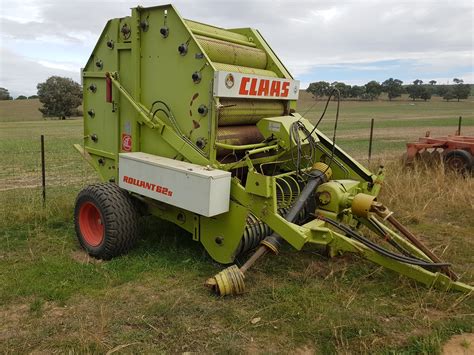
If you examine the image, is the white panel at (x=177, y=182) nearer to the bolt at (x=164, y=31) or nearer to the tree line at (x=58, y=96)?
the bolt at (x=164, y=31)

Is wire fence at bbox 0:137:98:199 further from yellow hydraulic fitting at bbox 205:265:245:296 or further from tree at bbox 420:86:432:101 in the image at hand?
tree at bbox 420:86:432:101

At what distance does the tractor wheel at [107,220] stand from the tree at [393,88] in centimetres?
9397

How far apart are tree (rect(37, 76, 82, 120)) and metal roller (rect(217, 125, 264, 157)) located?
51728 mm

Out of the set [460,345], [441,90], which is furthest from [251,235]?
[441,90]

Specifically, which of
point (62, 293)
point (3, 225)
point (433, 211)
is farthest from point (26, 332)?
point (433, 211)

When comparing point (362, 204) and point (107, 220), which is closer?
point (362, 204)

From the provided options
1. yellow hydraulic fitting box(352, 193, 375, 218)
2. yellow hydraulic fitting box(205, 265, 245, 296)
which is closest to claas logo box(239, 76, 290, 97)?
yellow hydraulic fitting box(352, 193, 375, 218)

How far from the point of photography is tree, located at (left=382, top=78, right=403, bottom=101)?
9188cm

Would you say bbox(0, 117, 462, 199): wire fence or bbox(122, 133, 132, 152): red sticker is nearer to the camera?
bbox(122, 133, 132, 152): red sticker

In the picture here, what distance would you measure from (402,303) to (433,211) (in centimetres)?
335

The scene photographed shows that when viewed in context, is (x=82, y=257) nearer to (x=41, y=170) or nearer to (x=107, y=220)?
(x=107, y=220)

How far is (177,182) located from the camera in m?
4.17

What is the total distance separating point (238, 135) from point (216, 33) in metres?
1.30

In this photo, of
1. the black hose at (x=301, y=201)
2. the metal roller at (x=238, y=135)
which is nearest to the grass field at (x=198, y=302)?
the black hose at (x=301, y=201)
